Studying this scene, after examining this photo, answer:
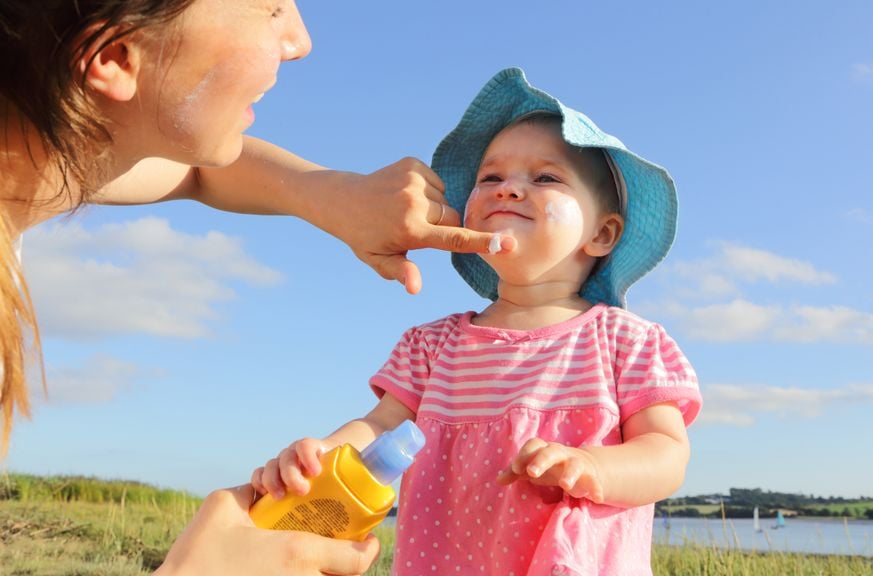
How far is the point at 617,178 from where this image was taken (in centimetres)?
251

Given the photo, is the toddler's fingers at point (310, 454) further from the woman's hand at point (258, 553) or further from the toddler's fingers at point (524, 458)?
the toddler's fingers at point (524, 458)

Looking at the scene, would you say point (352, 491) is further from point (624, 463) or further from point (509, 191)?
point (509, 191)

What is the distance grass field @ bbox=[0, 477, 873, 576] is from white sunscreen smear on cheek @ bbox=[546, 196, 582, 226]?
2027mm

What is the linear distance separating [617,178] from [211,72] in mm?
1157

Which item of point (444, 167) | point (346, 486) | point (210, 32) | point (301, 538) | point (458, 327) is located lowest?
point (301, 538)

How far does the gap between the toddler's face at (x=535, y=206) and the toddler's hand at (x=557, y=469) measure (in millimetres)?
578

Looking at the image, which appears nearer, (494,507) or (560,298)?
(494,507)

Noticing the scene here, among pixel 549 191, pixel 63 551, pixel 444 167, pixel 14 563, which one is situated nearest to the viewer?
pixel 549 191

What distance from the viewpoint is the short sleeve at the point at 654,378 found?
6.95 ft

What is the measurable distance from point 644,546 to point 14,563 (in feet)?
10.8

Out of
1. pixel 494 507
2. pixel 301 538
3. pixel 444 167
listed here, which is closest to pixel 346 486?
pixel 301 538

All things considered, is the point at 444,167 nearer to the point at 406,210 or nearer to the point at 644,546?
the point at 406,210

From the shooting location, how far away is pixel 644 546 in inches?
84.9

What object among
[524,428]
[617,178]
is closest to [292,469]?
[524,428]
